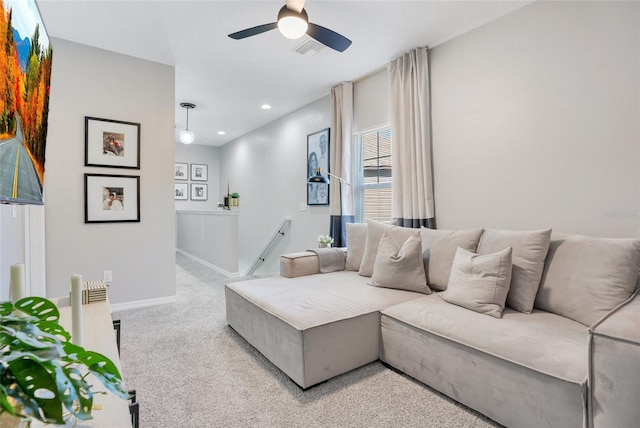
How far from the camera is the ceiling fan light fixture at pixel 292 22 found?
1.94 m

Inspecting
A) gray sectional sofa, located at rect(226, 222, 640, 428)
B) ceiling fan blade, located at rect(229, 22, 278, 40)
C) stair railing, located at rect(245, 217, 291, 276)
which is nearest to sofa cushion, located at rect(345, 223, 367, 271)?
gray sectional sofa, located at rect(226, 222, 640, 428)

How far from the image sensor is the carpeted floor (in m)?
1.58

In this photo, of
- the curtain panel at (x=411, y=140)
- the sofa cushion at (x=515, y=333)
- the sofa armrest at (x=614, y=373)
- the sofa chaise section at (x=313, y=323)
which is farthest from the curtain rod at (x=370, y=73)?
the sofa armrest at (x=614, y=373)

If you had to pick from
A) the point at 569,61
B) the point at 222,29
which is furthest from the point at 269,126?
the point at 569,61

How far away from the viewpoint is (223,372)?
2.02m

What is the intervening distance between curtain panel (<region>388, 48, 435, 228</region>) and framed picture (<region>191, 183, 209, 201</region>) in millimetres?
5625

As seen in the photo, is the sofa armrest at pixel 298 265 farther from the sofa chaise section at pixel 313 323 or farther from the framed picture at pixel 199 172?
the framed picture at pixel 199 172

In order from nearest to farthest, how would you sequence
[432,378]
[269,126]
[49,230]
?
[432,378], [49,230], [269,126]

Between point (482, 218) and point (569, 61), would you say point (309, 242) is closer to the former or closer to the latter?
point (482, 218)

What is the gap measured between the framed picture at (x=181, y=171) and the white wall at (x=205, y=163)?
8 cm

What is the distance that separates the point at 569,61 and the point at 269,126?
14.3 feet

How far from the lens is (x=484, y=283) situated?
189 cm

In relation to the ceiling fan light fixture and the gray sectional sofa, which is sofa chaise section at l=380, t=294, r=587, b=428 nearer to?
the gray sectional sofa

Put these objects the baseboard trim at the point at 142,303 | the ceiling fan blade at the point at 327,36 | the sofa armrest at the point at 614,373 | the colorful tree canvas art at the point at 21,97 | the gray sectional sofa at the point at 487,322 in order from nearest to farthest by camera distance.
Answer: the colorful tree canvas art at the point at 21,97 < the sofa armrest at the point at 614,373 < the gray sectional sofa at the point at 487,322 < the ceiling fan blade at the point at 327,36 < the baseboard trim at the point at 142,303
